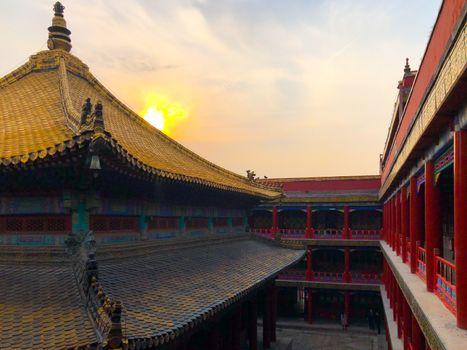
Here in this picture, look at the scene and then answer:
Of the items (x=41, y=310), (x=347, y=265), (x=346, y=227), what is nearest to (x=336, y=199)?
(x=346, y=227)

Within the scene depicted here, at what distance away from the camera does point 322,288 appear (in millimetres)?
31281

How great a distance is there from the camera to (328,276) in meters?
31.9

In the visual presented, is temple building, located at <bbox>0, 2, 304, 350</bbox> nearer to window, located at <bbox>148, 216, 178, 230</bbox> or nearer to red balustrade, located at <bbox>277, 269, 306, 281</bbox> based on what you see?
window, located at <bbox>148, 216, 178, 230</bbox>

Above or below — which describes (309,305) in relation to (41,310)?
below

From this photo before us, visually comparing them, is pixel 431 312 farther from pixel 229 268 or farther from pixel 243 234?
pixel 243 234

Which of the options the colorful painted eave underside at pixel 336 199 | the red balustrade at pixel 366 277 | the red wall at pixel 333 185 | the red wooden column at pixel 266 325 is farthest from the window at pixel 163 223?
the red wall at pixel 333 185

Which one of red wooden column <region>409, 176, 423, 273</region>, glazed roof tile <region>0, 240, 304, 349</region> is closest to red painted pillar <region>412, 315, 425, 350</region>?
red wooden column <region>409, 176, 423, 273</region>

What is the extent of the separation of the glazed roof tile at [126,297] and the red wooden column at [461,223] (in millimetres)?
4549

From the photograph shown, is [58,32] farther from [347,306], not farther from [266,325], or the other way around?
[347,306]

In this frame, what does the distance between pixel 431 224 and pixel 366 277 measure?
75.3ft

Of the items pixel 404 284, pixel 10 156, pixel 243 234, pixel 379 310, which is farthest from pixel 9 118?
pixel 379 310

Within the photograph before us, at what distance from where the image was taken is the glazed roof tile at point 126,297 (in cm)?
669

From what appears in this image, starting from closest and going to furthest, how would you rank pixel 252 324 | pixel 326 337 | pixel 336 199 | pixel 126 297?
pixel 126 297 < pixel 252 324 < pixel 326 337 < pixel 336 199

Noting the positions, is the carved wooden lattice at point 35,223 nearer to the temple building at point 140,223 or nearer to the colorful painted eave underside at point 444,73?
the temple building at point 140,223
